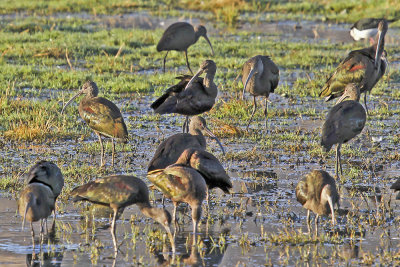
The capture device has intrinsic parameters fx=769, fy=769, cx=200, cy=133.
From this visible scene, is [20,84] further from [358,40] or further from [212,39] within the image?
[358,40]

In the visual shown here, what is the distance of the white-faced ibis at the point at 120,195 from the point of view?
684 cm

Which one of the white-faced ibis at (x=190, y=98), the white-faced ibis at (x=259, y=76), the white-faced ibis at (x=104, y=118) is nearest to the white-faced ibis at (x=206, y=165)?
the white-faced ibis at (x=104, y=118)

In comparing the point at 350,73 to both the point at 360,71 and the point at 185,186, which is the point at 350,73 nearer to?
the point at 360,71

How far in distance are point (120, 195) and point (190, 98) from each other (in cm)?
385

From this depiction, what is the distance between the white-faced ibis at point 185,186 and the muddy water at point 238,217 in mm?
301

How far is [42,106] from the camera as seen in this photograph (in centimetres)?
1220

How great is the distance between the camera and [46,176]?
23.4 ft

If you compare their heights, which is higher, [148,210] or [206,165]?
[206,165]

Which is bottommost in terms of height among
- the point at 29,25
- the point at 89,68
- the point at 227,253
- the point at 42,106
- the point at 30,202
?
the point at 227,253

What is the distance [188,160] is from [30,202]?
1828 millimetres

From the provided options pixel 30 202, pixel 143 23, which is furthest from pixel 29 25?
pixel 30 202

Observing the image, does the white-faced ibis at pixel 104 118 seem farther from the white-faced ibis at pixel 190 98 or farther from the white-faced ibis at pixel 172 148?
the white-faced ibis at pixel 172 148

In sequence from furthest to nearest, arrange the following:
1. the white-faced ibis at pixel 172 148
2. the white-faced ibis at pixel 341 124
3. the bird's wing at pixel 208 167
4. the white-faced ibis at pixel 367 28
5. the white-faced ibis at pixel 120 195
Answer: the white-faced ibis at pixel 367 28 → the white-faced ibis at pixel 341 124 → the white-faced ibis at pixel 172 148 → the bird's wing at pixel 208 167 → the white-faced ibis at pixel 120 195

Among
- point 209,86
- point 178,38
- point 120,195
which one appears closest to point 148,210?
point 120,195
